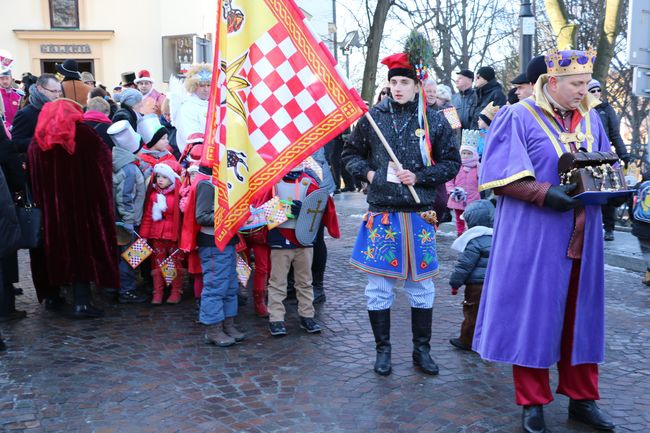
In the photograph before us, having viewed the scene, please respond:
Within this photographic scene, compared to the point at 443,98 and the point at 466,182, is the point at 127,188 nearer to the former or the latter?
the point at 466,182

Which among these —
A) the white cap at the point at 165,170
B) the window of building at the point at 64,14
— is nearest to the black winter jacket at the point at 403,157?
the white cap at the point at 165,170

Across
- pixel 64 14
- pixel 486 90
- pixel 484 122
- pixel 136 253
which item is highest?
pixel 64 14

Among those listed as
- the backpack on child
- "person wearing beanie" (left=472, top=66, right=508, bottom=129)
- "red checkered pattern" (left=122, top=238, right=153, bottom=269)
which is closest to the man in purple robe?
the backpack on child

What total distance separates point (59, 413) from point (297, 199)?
7.74ft

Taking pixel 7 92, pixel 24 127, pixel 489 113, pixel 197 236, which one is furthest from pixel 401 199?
pixel 7 92

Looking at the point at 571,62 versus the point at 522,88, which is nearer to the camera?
the point at 571,62

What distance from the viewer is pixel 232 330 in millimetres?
5605

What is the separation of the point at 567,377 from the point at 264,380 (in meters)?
1.91

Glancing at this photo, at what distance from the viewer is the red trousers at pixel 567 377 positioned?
12.6ft

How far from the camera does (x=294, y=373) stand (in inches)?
189

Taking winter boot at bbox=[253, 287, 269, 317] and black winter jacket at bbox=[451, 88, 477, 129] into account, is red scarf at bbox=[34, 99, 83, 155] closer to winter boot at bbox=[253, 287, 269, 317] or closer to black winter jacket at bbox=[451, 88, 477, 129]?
winter boot at bbox=[253, 287, 269, 317]

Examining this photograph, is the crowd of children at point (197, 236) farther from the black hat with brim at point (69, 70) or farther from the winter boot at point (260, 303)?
the black hat with brim at point (69, 70)

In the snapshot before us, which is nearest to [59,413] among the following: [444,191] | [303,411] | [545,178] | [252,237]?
[303,411]

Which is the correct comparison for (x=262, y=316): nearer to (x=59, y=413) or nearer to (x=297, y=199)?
(x=297, y=199)
